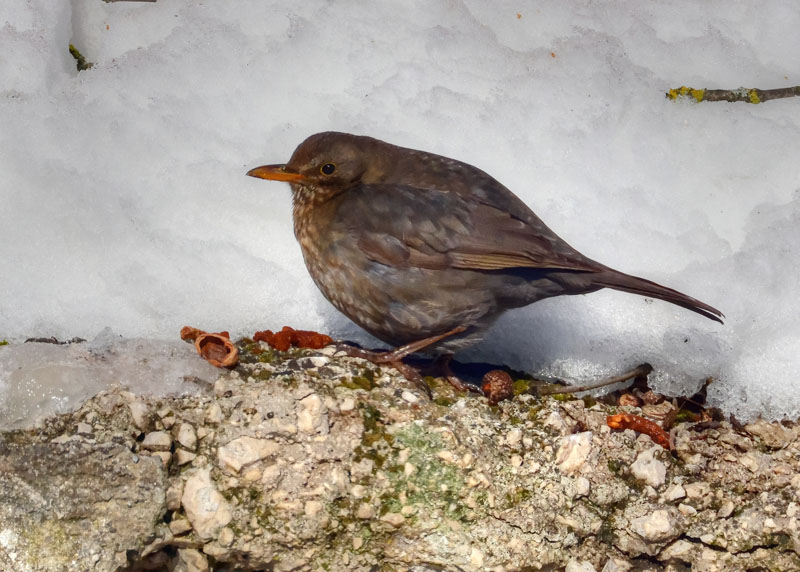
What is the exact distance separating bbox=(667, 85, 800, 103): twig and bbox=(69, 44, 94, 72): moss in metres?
3.07

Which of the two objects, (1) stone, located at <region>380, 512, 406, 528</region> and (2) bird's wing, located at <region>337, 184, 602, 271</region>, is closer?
(1) stone, located at <region>380, 512, 406, 528</region>

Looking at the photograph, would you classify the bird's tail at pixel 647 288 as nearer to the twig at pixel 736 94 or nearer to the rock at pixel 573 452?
the rock at pixel 573 452

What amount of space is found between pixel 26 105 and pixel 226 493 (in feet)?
7.76

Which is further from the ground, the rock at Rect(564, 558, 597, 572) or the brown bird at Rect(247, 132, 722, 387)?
the brown bird at Rect(247, 132, 722, 387)

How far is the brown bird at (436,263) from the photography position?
3.84 m

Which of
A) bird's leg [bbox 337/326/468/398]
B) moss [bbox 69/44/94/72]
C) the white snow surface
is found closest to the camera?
bird's leg [bbox 337/326/468/398]

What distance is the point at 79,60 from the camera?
15.8 feet

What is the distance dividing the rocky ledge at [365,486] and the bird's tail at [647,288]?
1.68 ft

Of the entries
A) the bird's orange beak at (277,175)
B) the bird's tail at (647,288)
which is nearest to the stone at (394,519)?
the bird's tail at (647,288)

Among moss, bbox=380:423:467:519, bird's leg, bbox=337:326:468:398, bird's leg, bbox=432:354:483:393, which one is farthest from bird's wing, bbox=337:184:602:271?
moss, bbox=380:423:467:519

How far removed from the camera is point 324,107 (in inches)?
190

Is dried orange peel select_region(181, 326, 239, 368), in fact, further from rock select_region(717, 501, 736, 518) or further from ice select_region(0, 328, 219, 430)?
rock select_region(717, 501, 736, 518)

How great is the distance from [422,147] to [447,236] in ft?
3.27

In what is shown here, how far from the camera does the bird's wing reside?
12.6 feet
